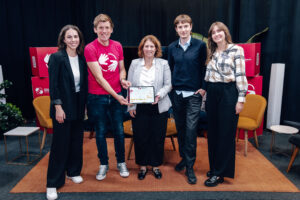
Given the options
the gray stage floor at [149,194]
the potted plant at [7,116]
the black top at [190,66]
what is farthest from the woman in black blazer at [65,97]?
the potted plant at [7,116]

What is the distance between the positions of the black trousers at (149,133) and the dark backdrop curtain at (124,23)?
2.83m

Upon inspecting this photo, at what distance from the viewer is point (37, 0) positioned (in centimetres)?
510

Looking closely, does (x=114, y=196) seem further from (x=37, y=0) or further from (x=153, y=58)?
(x=37, y=0)

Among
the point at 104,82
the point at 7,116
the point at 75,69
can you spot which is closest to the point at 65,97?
the point at 75,69

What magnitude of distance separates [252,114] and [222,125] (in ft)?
4.86

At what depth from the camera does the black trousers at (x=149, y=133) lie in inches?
103

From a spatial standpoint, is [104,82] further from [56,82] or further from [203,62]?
[203,62]

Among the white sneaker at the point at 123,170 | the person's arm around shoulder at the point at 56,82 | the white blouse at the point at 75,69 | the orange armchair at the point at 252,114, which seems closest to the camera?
the person's arm around shoulder at the point at 56,82

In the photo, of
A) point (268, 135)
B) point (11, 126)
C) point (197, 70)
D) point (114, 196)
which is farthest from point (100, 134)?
point (268, 135)

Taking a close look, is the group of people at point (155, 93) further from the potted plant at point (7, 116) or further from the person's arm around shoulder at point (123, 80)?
the potted plant at point (7, 116)

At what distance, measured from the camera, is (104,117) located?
2.64 m

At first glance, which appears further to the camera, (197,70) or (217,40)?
(197,70)

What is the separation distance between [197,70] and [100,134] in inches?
48.8

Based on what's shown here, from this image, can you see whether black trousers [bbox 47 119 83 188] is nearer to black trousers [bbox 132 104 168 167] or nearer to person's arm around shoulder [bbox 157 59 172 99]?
black trousers [bbox 132 104 168 167]
